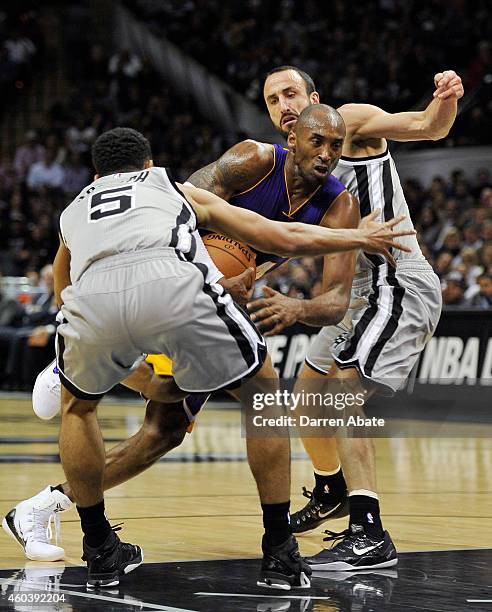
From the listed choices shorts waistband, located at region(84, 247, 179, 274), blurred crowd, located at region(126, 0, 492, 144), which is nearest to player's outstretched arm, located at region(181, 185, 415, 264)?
shorts waistband, located at region(84, 247, 179, 274)

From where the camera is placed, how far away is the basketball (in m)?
5.21

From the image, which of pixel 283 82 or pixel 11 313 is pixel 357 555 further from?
pixel 11 313

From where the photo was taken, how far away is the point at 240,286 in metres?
4.79

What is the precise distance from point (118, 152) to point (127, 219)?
36 cm

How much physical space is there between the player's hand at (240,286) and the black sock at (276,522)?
2.65 ft

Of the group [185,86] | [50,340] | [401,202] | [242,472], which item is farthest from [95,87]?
[401,202]

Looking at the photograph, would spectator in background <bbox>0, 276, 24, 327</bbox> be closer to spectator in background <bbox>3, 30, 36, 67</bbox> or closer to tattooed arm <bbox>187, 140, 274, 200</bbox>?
spectator in background <bbox>3, 30, 36, 67</bbox>

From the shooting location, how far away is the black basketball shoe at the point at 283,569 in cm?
445

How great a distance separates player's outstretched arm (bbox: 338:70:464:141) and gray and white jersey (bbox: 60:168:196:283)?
48.2 inches

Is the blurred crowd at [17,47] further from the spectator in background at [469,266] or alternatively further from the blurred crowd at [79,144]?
the spectator in background at [469,266]

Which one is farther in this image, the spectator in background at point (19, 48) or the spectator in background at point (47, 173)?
the spectator in background at point (19, 48)

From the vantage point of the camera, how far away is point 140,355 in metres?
4.51

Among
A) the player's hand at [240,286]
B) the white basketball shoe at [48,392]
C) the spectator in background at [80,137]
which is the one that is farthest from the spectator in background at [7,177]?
the player's hand at [240,286]

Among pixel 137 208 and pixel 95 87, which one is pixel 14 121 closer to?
pixel 95 87
